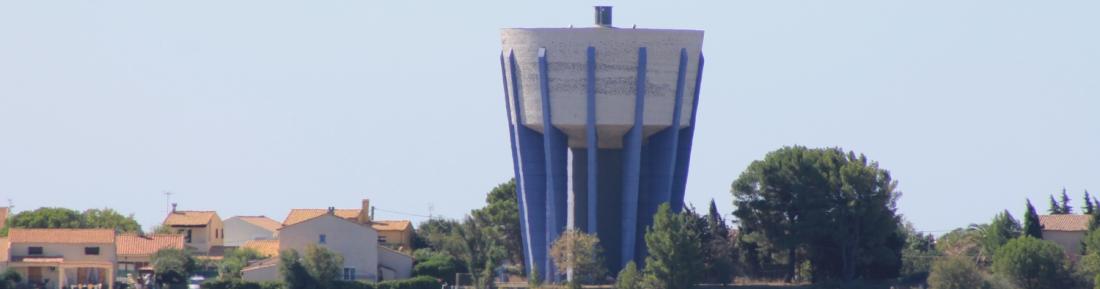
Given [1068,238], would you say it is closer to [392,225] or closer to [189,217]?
[392,225]

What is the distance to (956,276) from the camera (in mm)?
78812

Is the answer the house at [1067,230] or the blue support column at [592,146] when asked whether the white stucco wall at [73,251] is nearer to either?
the blue support column at [592,146]

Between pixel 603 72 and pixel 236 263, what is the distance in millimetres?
19152

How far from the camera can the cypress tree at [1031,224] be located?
8988 centimetres

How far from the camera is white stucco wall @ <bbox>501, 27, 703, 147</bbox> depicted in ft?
271

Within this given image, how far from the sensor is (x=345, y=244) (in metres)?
89.9

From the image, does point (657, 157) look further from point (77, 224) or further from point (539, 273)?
point (77, 224)

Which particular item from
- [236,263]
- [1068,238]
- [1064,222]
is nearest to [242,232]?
A: [236,263]

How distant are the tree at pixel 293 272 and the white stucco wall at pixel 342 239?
16.9 feet

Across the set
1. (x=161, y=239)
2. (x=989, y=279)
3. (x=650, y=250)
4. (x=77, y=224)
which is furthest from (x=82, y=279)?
(x=989, y=279)

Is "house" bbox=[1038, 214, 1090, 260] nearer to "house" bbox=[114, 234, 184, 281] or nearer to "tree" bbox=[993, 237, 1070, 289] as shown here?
"tree" bbox=[993, 237, 1070, 289]

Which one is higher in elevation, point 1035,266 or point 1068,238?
point 1068,238

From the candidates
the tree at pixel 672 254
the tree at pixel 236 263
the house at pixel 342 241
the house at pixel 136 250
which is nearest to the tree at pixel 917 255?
the tree at pixel 672 254

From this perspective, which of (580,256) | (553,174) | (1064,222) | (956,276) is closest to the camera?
(956,276)
